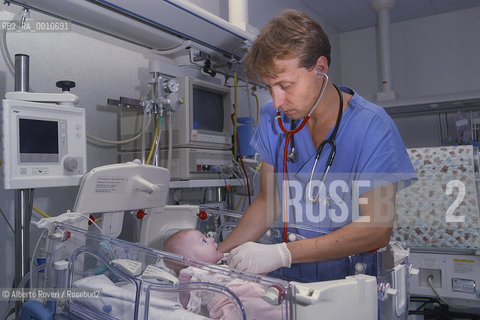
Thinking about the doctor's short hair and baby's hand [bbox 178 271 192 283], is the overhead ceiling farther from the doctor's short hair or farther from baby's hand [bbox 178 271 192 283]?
baby's hand [bbox 178 271 192 283]

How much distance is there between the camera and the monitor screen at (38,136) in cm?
127

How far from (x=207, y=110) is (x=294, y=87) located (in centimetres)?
96

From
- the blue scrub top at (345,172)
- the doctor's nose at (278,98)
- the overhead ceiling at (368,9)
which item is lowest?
the blue scrub top at (345,172)

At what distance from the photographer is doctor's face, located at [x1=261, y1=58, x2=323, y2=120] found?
4.05 feet

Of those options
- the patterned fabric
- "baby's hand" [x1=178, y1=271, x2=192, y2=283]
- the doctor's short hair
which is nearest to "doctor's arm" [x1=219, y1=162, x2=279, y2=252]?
the doctor's short hair

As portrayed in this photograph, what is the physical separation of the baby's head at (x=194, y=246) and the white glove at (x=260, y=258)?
1.07 feet

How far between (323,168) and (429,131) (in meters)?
3.50

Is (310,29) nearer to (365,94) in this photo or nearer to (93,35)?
(93,35)

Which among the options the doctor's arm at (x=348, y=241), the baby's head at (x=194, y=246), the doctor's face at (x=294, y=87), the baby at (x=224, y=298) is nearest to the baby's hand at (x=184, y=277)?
the baby at (x=224, y=298)

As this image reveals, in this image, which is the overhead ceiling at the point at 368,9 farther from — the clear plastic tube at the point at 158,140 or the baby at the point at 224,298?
the baby at the point at 224,298

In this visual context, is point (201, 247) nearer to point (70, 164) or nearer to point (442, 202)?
point (70, 164)

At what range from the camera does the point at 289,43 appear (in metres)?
1.20

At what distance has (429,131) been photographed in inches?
172

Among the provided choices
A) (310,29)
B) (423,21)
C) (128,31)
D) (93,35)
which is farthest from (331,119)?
(423,21)
